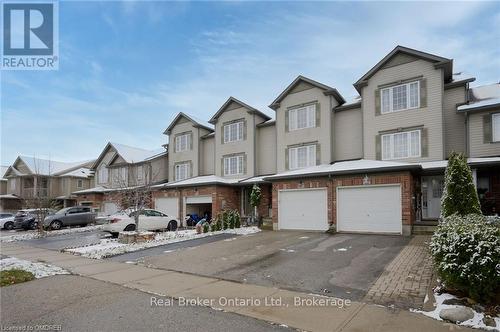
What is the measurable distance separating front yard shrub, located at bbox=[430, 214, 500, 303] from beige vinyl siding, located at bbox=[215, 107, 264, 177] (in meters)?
19.1

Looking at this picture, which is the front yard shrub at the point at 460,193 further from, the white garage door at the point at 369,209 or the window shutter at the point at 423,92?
the window shutter at the point at 423,92

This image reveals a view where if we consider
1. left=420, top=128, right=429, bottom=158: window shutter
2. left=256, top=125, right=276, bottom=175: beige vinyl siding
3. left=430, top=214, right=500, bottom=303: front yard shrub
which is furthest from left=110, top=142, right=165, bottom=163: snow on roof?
left=430, top=214, right=500, bottom=303: front yard shrub

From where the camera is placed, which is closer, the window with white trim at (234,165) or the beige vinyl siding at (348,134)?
the beige vinyl siding at (348,134)

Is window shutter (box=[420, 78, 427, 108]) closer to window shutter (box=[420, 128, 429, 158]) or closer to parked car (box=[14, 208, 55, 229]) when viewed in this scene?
window shutter (box=[420, 128, 429, 158])

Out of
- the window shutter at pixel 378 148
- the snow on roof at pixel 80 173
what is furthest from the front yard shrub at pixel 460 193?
the snow on roof at pixel 80 173

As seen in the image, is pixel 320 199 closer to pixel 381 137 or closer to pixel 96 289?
pixel 381 137

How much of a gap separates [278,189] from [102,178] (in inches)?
971

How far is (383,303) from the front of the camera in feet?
20.6

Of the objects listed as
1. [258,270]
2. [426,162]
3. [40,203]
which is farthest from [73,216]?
[426,162]

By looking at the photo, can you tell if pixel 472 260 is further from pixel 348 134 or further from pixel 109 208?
pixel 109 208

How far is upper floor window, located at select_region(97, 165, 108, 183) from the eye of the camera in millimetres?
36219

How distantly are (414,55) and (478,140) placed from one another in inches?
222

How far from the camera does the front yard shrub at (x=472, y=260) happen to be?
568 cm

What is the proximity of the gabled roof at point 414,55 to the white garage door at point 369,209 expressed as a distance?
23.6 ft
